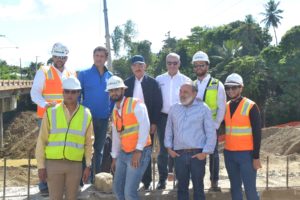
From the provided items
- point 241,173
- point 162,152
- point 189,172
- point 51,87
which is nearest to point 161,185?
point 162,152

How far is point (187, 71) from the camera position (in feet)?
141

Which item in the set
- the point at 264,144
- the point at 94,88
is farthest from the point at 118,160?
the point at 264,144

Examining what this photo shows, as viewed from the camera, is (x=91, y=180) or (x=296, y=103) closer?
Answer: (x=91, y=180)

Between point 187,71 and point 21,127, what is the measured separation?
660 inches

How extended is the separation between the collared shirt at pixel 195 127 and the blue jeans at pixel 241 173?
1.48ft

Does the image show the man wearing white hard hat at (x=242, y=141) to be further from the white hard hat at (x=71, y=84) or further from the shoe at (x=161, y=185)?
the white hard hat at (x=71, y=84)

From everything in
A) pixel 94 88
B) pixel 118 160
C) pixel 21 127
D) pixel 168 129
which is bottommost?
pixel 21 127

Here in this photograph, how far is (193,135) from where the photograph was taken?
528cm

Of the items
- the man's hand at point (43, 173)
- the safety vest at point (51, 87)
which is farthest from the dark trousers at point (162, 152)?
the man's hand at point (43, 173)

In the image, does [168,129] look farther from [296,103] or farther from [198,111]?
[296,103]

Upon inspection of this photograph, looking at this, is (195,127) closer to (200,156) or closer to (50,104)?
(200,156)

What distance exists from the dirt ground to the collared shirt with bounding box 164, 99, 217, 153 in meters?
1.85

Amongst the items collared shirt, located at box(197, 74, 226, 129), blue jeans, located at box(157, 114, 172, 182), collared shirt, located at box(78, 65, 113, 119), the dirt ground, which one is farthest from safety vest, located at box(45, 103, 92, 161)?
the dirt ground

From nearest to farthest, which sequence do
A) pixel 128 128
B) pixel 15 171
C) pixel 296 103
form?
pixel 128 128 → pixel 15 171 → pixel 296 103
